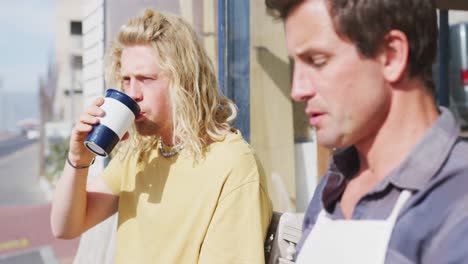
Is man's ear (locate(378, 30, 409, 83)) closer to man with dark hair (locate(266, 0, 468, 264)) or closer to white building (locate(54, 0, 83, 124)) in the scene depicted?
man with dark hair (locate(266, 0, 468, 264))

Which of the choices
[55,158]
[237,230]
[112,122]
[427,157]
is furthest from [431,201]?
[55,158]

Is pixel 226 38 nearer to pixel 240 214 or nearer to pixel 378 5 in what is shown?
pixel 240 214

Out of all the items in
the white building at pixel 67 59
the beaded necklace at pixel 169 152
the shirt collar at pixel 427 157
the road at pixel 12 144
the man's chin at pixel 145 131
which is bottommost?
the road at pixel 12 144

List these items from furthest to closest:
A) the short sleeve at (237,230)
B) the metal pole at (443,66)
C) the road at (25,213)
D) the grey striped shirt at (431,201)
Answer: the road at (25,213), the metal pole at (443,66), the short sleeve at (237,230), the grey striped shirt at (431,201)

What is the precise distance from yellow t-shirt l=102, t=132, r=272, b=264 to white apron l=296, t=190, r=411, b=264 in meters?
0.57

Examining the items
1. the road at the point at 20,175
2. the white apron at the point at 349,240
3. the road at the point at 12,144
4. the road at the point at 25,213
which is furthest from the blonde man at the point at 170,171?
the road at the point at 12,144

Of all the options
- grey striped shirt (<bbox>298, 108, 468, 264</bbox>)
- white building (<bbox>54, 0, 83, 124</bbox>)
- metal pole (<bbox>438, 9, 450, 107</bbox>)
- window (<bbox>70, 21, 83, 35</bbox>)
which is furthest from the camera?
window (<bbox>70, 21, 83, 35</bbox>)

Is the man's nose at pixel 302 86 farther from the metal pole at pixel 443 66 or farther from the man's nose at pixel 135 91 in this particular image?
the metal pole at pixel 443 66

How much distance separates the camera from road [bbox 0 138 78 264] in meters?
4.95

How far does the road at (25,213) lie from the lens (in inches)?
195

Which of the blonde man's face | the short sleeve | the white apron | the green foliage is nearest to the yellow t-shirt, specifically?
the short sleeve

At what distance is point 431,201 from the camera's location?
0.79 m

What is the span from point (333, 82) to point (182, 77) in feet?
3.08

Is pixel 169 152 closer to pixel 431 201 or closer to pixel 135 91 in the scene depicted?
pixel 135 91
